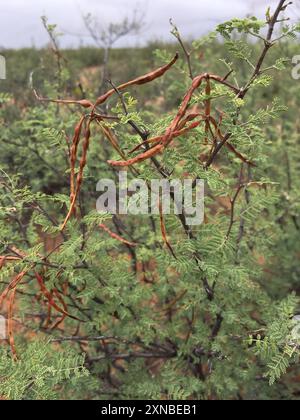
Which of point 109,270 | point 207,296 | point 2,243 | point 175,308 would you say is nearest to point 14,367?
point 2,243

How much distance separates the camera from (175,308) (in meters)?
2.41

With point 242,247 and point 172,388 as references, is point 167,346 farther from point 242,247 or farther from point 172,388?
point 242,247

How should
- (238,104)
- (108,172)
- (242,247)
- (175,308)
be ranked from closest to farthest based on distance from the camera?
(238,104), (242,247), (175,308), (108,172)

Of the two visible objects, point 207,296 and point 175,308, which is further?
point 175,308

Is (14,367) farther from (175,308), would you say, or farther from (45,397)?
(175,308)

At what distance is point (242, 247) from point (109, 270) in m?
0.64

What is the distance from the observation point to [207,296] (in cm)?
185

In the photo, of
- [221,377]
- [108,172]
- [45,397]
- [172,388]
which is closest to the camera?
[45,397]

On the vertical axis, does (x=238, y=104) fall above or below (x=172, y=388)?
above

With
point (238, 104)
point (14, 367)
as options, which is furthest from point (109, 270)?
point (238, 104)

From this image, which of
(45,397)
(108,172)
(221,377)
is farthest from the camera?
(108,172)
